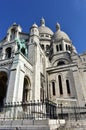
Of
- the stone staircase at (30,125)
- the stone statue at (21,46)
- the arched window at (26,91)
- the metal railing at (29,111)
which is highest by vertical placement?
the stone statue at (21,46)

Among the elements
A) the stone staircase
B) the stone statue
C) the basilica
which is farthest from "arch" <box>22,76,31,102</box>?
the stone staircase

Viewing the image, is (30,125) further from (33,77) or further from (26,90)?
(33,77)

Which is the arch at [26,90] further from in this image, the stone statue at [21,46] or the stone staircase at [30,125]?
the stone staircase at [30,125]

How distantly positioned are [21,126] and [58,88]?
47.1 ft

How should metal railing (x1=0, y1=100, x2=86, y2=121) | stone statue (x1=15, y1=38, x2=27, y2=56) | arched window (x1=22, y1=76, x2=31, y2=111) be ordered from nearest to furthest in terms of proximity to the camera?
metal railing (x1=0, y1=100, x2=86, y2=121), arched window (x1=22, y1=76, x2=31, y2=111), stone statue (x1=15, y1=38, x2=27, y2=56)

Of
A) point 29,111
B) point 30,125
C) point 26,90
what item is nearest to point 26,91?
point 26,90

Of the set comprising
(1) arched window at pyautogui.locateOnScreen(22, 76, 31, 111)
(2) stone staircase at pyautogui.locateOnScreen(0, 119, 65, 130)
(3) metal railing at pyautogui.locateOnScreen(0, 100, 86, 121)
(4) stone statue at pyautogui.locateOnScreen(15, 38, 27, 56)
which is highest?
(4) stone statue at pyautogui.locateOnScreen(15, 38, 27, 56)

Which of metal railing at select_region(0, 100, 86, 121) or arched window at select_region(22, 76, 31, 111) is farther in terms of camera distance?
arched window at select_region(22, 76, 31, 111)

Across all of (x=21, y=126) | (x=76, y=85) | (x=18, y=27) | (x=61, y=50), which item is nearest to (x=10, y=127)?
(x=21, y=126)

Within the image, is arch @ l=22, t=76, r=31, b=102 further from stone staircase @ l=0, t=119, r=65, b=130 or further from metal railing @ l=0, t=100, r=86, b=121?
stone staircase @ l=0, t=119, r=65, b=130

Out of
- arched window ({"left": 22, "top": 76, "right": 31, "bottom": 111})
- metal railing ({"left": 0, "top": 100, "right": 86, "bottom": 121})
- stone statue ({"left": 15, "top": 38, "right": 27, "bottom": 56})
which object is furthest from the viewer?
stone statue ({"left": 15, "top": 38, "right": 27, "bottom": 56})

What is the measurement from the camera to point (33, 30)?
25703 mm

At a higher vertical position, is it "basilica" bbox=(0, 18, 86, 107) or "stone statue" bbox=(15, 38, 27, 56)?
"stone statue" bbox=(15, 38, 27, 56)

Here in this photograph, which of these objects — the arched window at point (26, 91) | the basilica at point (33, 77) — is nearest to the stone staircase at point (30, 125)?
the basilica at point (33, 77)
